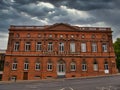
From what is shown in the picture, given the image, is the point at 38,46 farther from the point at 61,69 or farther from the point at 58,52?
the point at 61,69

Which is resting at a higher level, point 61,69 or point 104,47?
point 104,47

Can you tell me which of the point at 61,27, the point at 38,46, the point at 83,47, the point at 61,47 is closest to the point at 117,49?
the point at 83,47

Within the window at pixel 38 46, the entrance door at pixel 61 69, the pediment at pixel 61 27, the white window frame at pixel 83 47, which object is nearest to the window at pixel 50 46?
the window at pixel 38 46

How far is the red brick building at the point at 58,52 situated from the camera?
127 ft

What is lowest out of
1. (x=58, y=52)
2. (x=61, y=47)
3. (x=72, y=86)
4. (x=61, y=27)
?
(x=72, y=86)

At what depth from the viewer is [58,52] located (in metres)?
39.9

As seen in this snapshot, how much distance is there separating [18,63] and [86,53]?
16447 mm

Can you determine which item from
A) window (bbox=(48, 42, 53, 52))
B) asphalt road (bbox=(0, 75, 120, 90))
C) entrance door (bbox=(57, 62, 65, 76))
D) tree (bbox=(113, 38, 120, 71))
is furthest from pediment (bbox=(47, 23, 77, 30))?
tree (bbox=(113, 38, 120, 71))

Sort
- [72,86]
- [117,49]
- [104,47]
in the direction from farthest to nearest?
1. [117,49]
2. [104,47]
3. [72,86]

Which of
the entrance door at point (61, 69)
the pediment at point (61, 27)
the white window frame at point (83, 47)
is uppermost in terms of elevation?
the pediment at point (61, 27)

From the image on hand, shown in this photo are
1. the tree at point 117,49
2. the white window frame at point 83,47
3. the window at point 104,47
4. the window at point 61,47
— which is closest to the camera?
the window at point 61,47

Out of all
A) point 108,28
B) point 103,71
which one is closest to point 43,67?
point 103,71

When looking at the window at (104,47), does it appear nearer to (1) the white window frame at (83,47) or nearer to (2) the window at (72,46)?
(1) the white window frame at (83,47)

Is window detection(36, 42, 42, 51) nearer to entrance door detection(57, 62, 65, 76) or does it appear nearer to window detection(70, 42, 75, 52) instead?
entrance door detection(57, 62, 65, 76)
